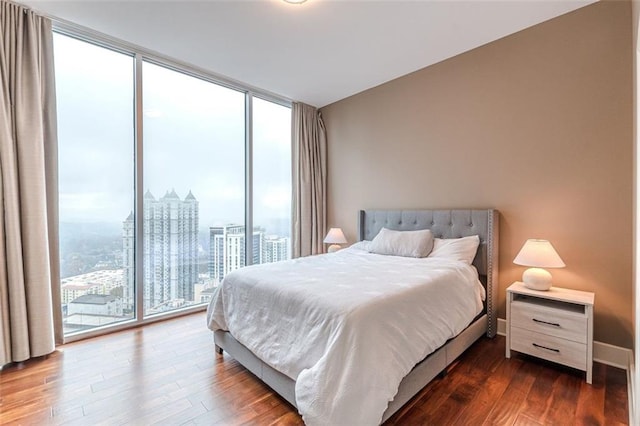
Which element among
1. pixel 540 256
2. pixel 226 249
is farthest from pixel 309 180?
pixel 540 256

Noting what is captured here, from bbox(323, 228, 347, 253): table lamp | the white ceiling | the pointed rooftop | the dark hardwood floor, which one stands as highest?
the white ceiling

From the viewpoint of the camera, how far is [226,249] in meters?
3.79

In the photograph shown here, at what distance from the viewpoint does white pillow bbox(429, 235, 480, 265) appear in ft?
8.79

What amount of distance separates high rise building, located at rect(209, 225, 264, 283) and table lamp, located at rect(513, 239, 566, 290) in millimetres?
3080

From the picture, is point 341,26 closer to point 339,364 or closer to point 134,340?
point 339,364

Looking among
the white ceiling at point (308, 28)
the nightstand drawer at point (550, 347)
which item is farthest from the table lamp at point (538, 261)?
the white ceiling at point (308, 28)

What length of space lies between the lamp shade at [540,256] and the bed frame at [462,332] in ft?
1.40

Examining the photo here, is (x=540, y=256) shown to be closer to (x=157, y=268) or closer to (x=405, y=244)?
(x=405, y=244)

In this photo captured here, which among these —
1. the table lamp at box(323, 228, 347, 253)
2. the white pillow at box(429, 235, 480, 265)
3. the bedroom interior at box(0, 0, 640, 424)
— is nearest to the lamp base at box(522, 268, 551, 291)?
the bedroom interior at box(0, 0, 640, 424)

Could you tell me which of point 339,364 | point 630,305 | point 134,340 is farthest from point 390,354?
point 134,340

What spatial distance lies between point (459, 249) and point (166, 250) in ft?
10.1

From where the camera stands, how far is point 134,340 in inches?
105

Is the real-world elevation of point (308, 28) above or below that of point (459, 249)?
above

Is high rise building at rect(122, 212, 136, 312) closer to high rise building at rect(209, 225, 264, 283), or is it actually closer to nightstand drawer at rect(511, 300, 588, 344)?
high rise building at rect(209, 225, 264, 283)
